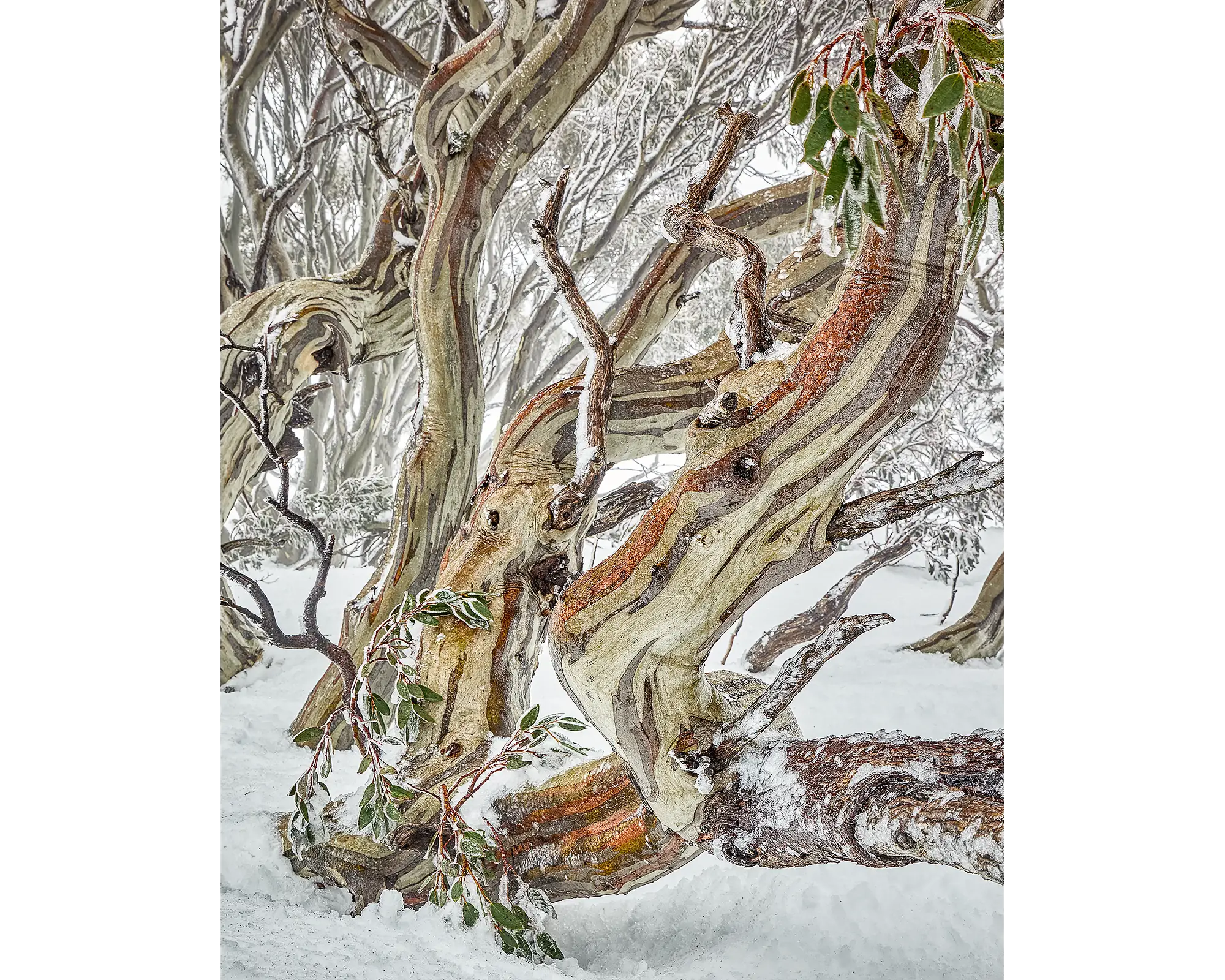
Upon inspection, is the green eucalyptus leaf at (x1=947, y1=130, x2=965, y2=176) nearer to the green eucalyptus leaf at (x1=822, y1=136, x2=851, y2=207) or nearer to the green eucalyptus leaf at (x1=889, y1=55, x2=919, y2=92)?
the green eucalyptus leaf at (x1=889, y1=55, x2=919, y2=92)

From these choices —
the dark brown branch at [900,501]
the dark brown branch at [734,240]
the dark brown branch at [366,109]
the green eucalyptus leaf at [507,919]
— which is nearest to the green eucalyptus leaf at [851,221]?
the dark brown branch at [734,240]

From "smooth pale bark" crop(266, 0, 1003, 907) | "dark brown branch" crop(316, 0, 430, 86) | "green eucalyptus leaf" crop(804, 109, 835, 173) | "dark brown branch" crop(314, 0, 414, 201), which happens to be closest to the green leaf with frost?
"smooth pale bark" crop(266, 0, 1003, 907)

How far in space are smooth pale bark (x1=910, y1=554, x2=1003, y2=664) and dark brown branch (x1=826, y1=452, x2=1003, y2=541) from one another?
152 mm

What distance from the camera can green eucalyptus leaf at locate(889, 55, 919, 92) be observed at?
1457 mm

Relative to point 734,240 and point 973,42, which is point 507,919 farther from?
point 973,42

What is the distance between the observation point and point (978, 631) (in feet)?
5.38

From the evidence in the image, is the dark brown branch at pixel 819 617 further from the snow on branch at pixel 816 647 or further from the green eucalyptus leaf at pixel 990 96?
the green eucalyptus leaf at pixel 990 96

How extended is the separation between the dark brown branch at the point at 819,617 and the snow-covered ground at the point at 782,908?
0.02 meters

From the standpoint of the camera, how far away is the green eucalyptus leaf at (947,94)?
52.8 inches

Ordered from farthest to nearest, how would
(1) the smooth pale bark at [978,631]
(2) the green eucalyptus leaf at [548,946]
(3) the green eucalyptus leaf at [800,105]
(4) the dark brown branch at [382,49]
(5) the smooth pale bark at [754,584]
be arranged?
(4) the dark brown branch at [382,49], (2) the green eucalyptus leaf at [548,946], (1) the smooth pale bark at [978,631], (5) the smooth pale bark at [754,584], (3) the green eucalyptus leaf at [800,105]

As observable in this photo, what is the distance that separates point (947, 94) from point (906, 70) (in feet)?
0.46

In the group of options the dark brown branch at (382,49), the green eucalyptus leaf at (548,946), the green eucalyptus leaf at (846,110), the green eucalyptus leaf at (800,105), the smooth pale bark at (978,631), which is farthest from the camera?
the dark brown branch at (382,49)

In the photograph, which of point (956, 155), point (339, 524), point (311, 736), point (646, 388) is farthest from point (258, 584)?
point (956, 155)

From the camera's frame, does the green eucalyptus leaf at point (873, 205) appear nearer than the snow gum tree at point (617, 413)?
Yes
